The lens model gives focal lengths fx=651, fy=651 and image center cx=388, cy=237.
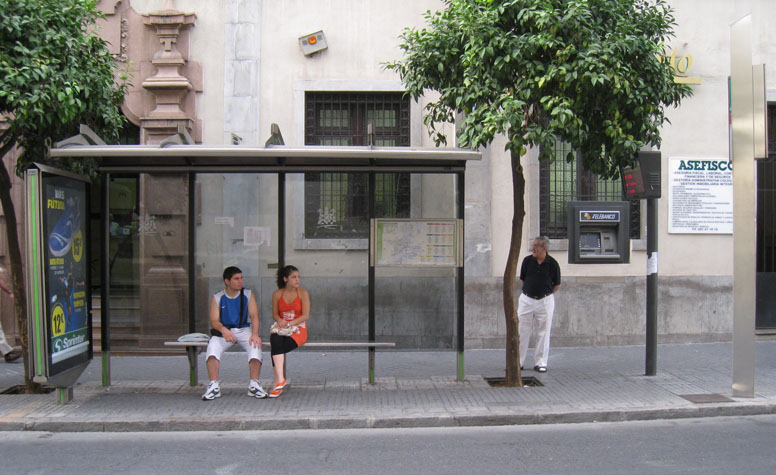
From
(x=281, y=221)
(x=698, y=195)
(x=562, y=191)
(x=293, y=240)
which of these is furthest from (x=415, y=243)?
(x=698, y=195)

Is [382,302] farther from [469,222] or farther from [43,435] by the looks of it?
[43,435]

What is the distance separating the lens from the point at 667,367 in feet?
30.1

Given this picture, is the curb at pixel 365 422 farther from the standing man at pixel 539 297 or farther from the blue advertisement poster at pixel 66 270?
the standing man at pixel 539 297

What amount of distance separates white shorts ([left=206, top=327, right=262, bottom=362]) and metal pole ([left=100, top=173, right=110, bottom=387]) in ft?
4.40

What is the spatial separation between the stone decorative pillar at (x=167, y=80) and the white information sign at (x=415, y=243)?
461 cm

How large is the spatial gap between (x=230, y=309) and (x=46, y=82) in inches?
125

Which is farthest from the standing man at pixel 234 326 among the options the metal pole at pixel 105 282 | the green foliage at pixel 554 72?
the green foliage at pixel 554 72

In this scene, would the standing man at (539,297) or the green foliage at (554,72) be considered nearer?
the green foliage at (554,72)

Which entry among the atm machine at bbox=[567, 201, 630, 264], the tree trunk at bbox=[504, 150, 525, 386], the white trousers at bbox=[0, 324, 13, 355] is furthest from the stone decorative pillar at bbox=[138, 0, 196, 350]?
the atm machine at bbox=[567, 201, 630, 264]

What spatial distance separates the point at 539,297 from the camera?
8.89 m

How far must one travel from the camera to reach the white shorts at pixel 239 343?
7.54 meters

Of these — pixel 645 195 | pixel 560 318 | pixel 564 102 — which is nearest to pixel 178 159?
pixel 564 102

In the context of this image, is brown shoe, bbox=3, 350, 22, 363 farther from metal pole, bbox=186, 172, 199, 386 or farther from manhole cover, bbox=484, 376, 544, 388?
manhole cover, bbox=484, 376, 544, 388

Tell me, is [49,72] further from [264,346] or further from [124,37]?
[124,37]
